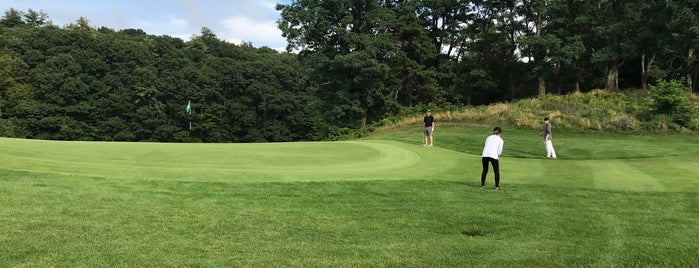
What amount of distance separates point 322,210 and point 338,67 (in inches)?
1625

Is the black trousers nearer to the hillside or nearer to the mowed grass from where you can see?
the mowed grass

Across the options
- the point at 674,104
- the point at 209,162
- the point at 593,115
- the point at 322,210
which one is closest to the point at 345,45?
the point at 593,115

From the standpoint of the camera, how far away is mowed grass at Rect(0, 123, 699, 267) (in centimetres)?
614

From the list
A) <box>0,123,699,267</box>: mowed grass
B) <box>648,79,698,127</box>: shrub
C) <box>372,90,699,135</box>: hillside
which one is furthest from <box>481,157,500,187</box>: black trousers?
<box>648,79,698,127</box>: shrub

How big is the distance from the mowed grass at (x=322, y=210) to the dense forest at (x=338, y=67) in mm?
31466

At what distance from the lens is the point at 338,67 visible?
4959 cm

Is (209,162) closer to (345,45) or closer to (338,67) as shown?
(338,67)

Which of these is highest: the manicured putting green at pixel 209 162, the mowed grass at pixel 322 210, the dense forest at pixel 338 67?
the dense forest at pixel 338 67

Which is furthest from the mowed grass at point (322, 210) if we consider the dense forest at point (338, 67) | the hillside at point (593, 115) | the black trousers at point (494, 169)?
the dense forest at point (338, 67)

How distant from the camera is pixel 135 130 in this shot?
247 ft

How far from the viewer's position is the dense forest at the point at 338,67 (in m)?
45.3

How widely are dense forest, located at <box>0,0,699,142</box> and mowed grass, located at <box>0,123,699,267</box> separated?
103ft

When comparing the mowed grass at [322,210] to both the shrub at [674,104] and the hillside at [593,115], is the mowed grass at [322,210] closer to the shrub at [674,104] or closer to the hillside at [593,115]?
the hillside at [593,115]

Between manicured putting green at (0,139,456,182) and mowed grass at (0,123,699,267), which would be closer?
mowed grass at (0,123,699,267)
